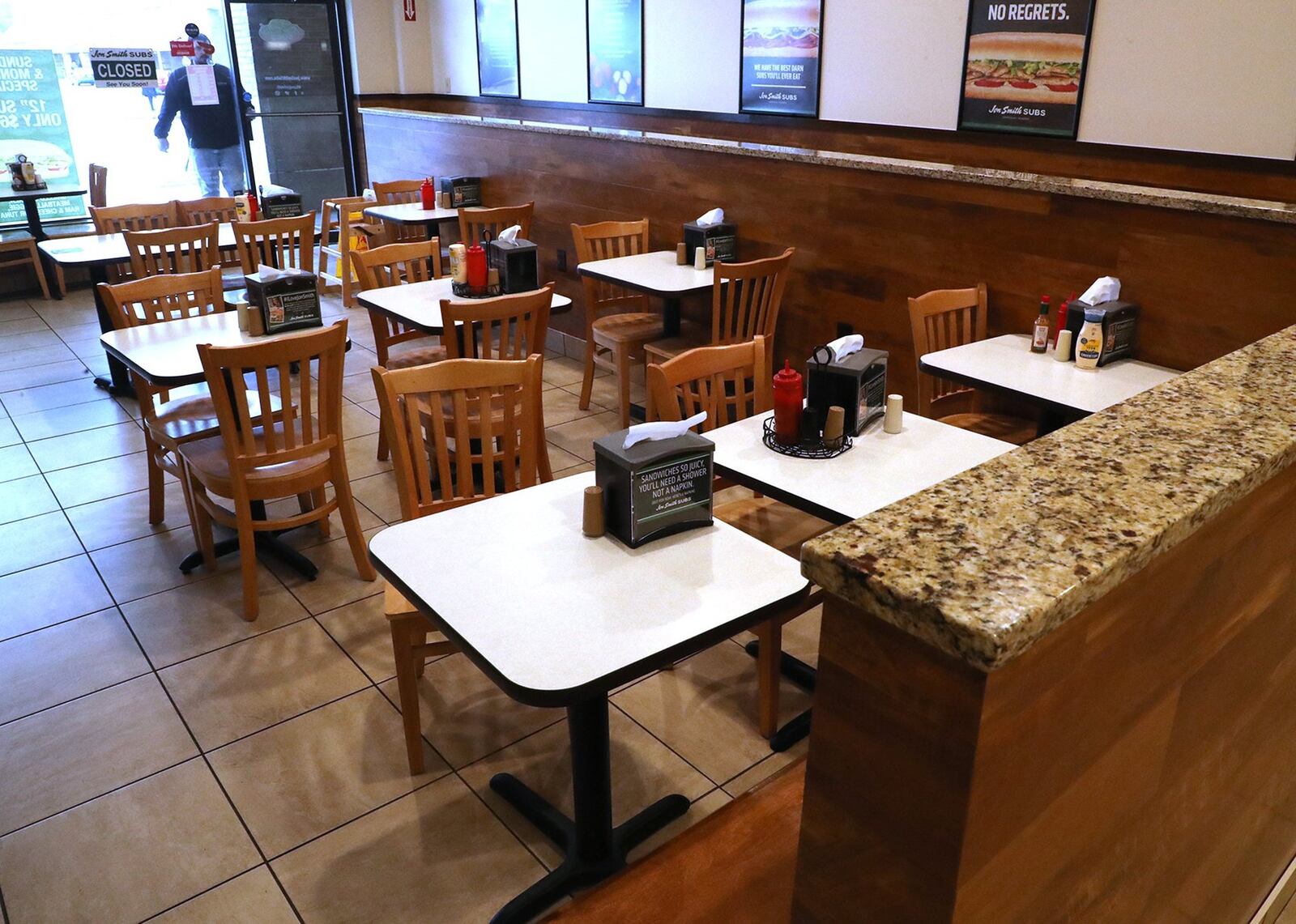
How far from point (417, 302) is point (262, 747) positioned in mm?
1943

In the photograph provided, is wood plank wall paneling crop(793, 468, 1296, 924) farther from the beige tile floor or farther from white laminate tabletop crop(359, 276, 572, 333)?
white laminate tabletop crop(359, 276, 572, 333)

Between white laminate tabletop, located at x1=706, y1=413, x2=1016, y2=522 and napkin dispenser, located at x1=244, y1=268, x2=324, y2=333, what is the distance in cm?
180

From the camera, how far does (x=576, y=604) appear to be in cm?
176

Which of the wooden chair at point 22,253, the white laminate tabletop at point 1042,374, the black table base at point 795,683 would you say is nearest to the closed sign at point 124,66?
the wooden chair at point 22,253

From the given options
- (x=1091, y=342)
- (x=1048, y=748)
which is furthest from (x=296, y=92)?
(x=1048, y=748)

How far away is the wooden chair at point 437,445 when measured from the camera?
2.39 m

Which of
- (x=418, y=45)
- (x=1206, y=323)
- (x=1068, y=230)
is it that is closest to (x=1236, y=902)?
(x=1206, y=323)

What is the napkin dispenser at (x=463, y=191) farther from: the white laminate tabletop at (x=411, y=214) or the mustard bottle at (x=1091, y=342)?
the mustard bottle at (x=1091, y=342)

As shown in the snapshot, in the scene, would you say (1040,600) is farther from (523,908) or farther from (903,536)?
(523,908)

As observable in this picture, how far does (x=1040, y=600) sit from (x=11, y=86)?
884 centimetres

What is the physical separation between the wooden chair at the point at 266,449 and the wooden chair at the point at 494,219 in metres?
2.29

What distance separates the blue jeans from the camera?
819 centimetres

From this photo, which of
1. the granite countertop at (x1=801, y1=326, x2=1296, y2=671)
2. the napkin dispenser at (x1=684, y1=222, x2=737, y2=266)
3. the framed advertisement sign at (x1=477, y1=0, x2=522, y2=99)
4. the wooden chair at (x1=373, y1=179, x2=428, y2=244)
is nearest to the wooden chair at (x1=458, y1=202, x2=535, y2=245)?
the napkin dispenser at (x1=684, y1=222, x2=737, y2=266)

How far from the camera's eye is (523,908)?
206 cm
